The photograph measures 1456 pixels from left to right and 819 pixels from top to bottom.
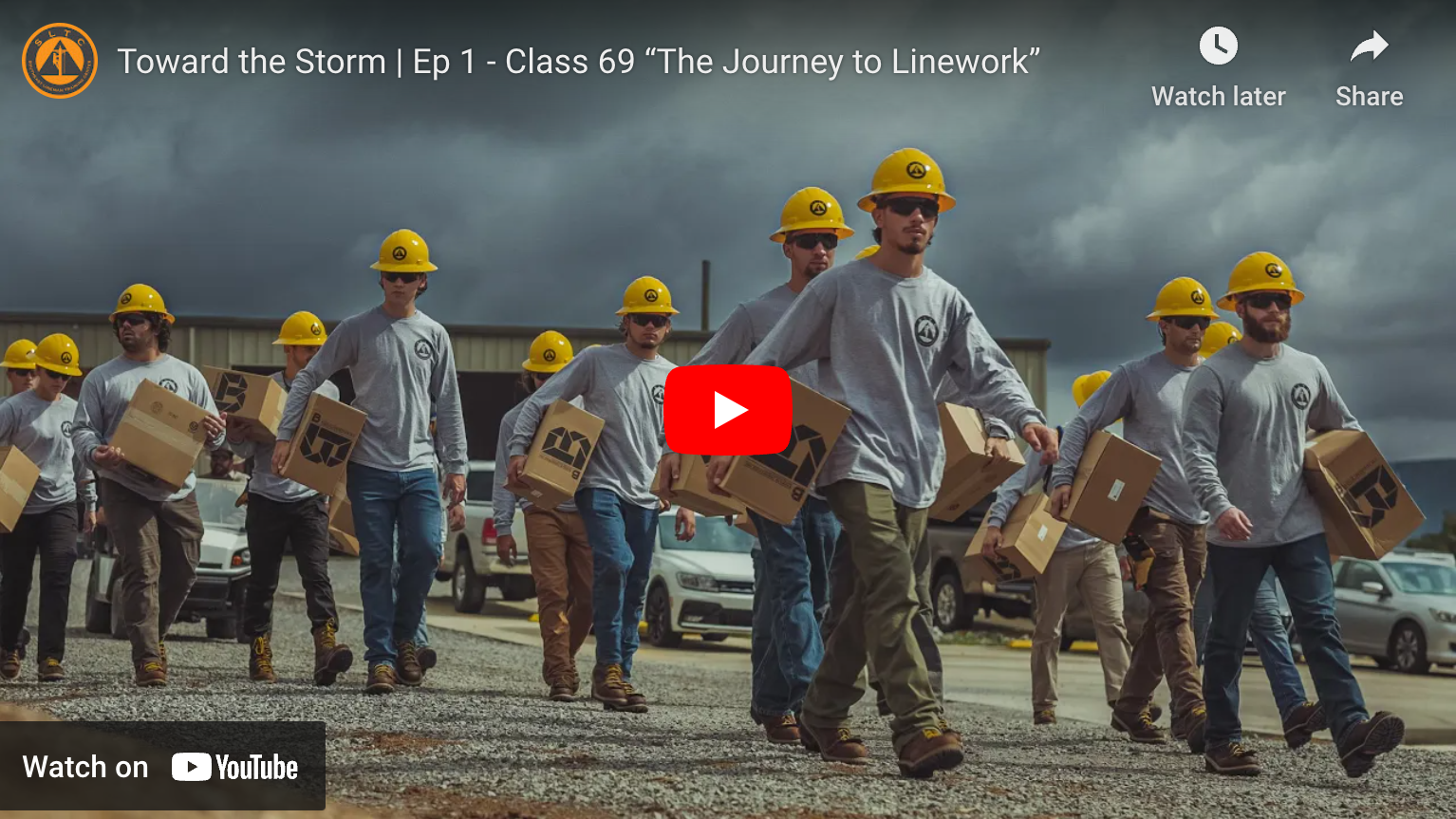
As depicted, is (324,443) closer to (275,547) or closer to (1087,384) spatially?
(275,547)

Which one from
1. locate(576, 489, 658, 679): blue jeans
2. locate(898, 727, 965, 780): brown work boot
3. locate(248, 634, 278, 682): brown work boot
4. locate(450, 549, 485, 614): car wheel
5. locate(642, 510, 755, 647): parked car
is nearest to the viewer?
locate(898, 727, 965, 780): brown work boot

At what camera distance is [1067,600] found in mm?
10883

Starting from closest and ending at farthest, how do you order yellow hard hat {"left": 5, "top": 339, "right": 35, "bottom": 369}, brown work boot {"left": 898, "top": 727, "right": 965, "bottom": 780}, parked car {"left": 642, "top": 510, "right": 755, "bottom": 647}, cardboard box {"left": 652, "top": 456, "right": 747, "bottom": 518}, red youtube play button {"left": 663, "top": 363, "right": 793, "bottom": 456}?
brown work boot {"left": 898, "top": 727, "right": 965, "bottom": 780}, red youtube play button {"left": 663, "top": 363, "right": 793, "bottom": 456}, cardboard box {"left": 652, "top": 456, "right": 747, "bottom": 518}, yellow hard hat {"left": 5, "top": 339, "right": 35, "bottom": 369}, parked car {"left": 642, "top": 510, "right": 755, "bottom": 647}

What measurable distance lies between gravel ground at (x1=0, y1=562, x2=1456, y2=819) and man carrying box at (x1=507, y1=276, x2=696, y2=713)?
0.71 meters

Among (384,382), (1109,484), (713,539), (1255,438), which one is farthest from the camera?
(713,539)

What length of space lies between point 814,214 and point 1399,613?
50.9 ft

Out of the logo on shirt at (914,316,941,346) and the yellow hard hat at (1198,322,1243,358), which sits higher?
the yellow hard hat at (1198,322,1243,358)

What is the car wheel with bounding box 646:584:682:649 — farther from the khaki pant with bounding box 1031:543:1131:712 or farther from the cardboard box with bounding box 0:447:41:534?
the cardboard box with bounding box 0:447:41:534

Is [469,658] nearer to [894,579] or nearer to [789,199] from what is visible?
[789,199]

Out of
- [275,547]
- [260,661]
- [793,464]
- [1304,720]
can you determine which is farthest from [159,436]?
[1304,720]

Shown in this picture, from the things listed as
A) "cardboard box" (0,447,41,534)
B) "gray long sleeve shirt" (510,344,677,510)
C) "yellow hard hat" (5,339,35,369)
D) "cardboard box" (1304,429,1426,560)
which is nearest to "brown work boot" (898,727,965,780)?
"cardboard box" (1304,429,1426,560)

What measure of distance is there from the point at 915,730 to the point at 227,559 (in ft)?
39.4

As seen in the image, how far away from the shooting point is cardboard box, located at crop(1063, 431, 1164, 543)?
8766 millimetres

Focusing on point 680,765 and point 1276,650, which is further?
point 1276,650
